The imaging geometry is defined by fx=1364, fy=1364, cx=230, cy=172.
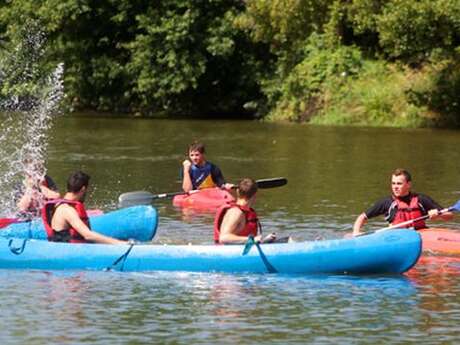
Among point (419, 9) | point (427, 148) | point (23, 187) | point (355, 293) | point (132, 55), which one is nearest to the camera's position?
point (355, 293)

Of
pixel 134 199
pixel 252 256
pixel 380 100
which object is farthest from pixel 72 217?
pixel 380 100

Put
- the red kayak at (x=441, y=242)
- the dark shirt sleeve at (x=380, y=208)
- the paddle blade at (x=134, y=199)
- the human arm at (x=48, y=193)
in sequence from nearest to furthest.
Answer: the dark shirt sleeve at (x=380, y=208) < the red kayak at (x=441, y=242) < the human arm at (x=48, y=193) < the paddle blade at (x=134, y=199)

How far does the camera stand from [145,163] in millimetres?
28000

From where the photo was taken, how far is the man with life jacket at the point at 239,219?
537 inches

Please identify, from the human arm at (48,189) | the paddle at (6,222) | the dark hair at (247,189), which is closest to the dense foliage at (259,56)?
the human arm at (48,189)

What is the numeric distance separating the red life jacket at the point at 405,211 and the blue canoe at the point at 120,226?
260cm

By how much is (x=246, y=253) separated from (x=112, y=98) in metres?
38.1

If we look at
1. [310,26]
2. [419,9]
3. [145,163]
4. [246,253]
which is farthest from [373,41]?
[246,253]

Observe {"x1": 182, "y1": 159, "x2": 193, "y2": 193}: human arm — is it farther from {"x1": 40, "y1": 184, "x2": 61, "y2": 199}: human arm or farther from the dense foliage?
the dense foliage

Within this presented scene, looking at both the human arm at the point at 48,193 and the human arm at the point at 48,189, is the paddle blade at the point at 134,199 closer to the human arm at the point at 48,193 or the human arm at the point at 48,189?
the human arm at the point at 48,189

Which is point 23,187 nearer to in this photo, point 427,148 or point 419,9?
point 427,148

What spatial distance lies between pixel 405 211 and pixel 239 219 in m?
2.25

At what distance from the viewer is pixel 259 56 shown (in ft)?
159

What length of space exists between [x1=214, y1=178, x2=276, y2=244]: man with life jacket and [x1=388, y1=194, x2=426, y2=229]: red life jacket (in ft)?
5.98
